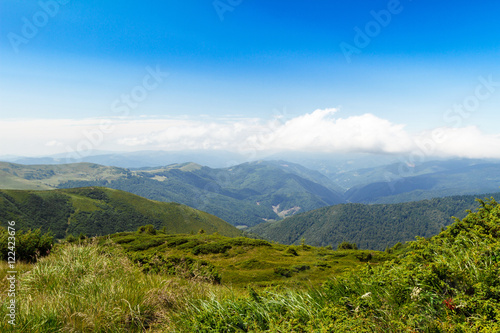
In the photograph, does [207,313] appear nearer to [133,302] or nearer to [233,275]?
[133,302]

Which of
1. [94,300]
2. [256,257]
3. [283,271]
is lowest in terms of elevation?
[256,257]

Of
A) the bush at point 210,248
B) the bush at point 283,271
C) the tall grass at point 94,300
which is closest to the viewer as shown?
the tall grass at point 94,300

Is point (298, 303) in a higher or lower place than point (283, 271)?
higher

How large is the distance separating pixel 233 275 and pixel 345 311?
3413 centimetres

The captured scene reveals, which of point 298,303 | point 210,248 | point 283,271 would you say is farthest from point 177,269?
point 210,248

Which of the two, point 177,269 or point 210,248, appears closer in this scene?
point 177,269

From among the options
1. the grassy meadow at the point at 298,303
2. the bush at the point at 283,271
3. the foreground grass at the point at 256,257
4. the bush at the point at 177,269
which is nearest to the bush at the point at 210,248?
the foreground grass at the point at 256,257

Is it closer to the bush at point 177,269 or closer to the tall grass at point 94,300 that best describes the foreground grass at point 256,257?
the bush at point 177,269

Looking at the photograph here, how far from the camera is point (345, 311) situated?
17.8 ft

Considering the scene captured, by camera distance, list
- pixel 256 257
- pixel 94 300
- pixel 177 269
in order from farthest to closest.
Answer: pixel 256 257
pixel 177 269
pixel 94 300

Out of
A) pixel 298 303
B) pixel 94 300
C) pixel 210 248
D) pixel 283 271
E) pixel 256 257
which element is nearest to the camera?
pixel 298 303

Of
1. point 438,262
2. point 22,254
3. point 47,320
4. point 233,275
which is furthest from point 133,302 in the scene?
point 233,275

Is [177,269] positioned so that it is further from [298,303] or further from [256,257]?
[256,257]

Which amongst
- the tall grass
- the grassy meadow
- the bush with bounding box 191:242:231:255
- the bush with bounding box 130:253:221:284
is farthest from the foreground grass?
the grassy meadow
